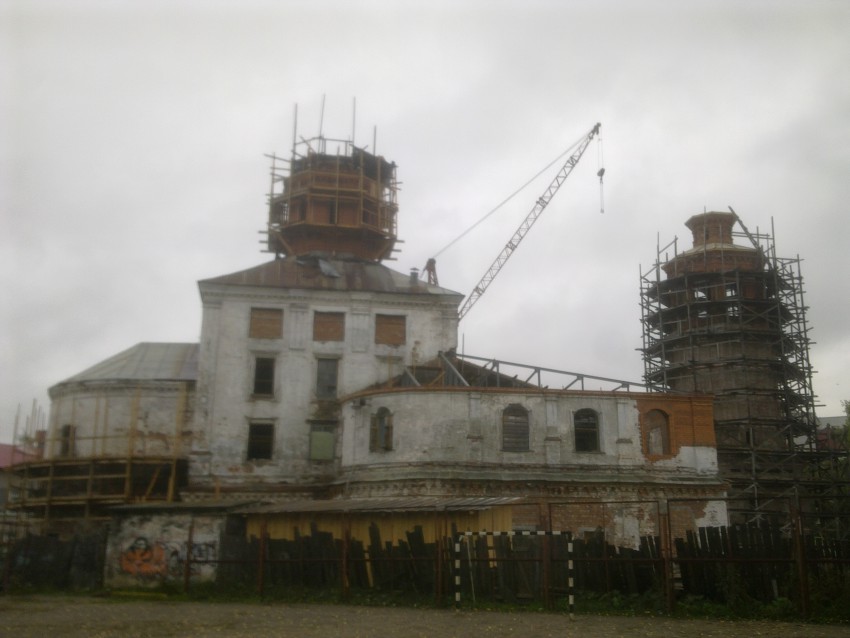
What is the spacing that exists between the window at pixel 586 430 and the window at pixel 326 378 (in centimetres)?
1105

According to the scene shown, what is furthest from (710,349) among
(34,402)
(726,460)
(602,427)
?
(34,402)

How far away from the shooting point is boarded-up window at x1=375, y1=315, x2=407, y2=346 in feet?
126

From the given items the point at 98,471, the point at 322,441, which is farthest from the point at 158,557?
the point at 322,441

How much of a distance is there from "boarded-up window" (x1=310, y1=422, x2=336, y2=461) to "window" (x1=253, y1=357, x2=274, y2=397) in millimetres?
2561

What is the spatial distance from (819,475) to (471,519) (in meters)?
30.3

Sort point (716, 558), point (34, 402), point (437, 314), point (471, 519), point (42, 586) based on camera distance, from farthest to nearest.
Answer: point (437, 314)
point (34, 402)
point (42, 586)
point (471, 519)
point (716, 558)

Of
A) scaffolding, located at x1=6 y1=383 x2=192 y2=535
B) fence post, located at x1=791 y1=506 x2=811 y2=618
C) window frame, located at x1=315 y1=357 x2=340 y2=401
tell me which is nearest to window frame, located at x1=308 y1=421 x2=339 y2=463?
window frame, located at x1=315 y1=357 x2=340 y2=401

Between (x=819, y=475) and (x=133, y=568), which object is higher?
(x=819, y=475)

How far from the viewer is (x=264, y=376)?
37.5 meters

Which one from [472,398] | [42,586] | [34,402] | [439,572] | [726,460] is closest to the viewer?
[439,572]

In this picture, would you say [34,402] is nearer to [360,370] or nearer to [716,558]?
[360,370]

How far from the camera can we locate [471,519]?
2331 centimetres

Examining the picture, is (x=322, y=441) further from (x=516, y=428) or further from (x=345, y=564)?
(x=345, y=564)

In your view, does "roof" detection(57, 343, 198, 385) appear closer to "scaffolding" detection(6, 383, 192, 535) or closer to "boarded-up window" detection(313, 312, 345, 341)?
"scaffolding" detection(6, 383, 192, 535)
